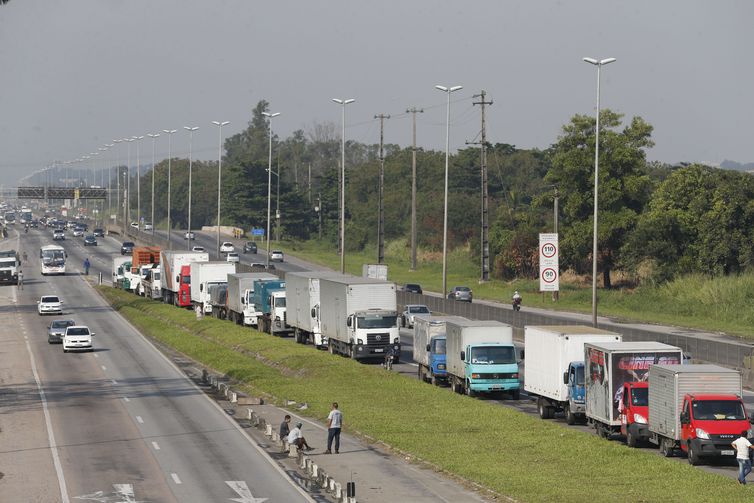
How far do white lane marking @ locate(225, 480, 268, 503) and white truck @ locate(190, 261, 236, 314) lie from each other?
187 feet

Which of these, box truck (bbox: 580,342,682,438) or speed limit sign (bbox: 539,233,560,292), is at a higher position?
speed limit sign (bbox: 539,233,560,292)

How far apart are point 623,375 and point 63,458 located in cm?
1662

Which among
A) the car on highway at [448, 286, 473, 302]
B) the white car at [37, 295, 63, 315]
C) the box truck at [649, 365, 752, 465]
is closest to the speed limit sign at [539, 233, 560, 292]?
the car on highway at [448, 286, 473, 302]

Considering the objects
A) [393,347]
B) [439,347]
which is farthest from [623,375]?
[393,347]

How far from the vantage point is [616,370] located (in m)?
37.5

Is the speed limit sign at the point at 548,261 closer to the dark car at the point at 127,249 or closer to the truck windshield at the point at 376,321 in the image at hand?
the truck windshield at the point at 376,321

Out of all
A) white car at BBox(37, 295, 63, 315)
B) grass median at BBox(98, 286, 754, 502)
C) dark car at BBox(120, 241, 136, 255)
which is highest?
dark car at BBox(120, 241, 136, 255)

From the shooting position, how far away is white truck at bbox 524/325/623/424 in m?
41.0

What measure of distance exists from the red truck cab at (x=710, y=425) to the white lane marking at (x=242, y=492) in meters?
11.4

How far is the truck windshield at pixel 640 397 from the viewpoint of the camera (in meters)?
36.7

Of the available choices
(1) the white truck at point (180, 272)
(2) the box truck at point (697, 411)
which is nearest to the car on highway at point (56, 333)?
(1) the white truck at point (180, 272)

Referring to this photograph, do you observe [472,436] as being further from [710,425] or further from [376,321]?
[376,321]

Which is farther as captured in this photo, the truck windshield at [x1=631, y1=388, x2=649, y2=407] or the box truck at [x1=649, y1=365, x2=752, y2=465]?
the truck windshield at [x1=631, y1=388, x2=649, y2=407]

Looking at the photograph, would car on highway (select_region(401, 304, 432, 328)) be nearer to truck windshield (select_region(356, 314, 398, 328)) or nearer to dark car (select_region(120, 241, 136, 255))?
truck windshield (select_region(356, 314, 398, 328))
